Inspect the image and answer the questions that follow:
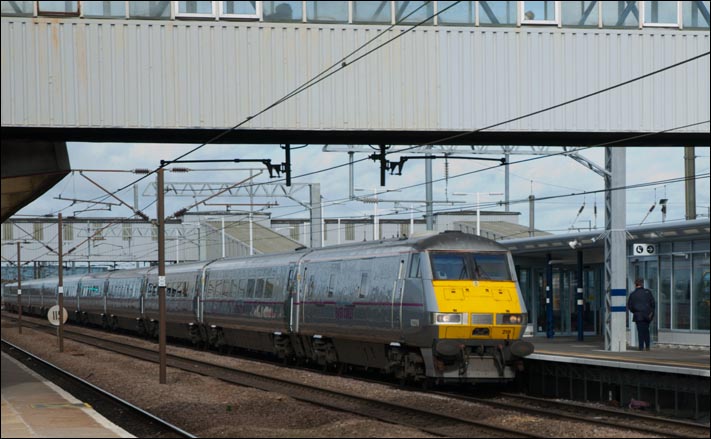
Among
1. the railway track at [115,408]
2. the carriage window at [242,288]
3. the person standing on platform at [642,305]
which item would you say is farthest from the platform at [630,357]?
the carriage window at [242,288]

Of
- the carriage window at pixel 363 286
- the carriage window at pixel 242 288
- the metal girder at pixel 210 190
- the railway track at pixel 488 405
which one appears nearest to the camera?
the railway track at pixel 488 405

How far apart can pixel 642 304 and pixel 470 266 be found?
219 inches

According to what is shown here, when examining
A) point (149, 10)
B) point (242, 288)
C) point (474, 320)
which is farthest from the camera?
point (242, 288)

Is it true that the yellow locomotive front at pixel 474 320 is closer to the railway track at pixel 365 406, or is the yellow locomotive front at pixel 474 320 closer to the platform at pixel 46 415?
the railway track at pixel 365 406

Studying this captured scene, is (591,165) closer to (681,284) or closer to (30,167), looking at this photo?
(681,284)

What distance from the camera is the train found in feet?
68.8

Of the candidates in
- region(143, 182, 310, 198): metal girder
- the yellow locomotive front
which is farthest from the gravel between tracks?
region(143, 182, 310, 198): metal girder

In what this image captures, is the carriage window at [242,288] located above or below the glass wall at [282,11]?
below

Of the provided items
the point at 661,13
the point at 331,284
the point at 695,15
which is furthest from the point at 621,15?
the point at 331,284

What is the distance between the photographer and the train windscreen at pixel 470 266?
21.4 metres

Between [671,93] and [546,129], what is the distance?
2.39m

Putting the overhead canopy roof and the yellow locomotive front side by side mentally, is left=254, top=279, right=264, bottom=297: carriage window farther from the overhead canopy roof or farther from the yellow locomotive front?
the yellow locomotive front

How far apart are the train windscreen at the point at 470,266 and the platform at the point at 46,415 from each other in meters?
7.28

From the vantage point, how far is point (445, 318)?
67.9 ft
